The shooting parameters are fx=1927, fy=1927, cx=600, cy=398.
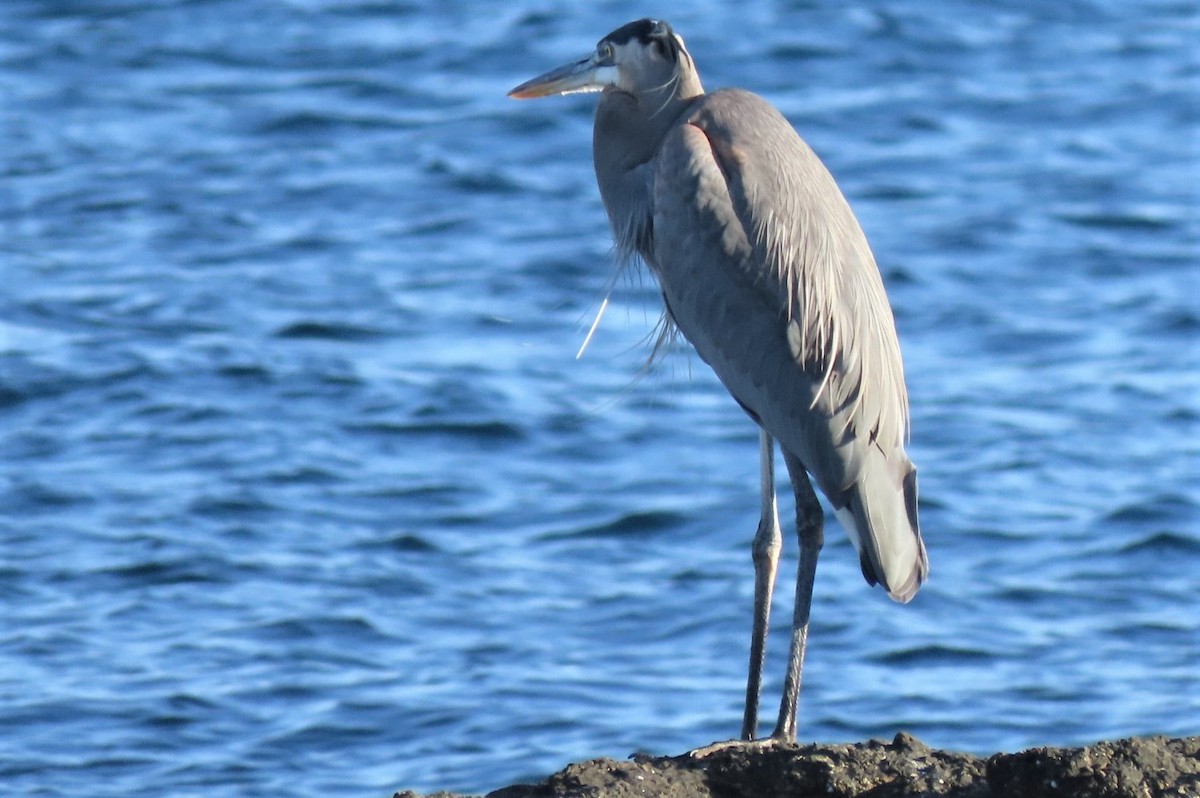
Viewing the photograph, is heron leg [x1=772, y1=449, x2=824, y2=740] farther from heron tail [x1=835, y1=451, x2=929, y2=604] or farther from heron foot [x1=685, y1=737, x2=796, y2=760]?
heron foot [x1=685, y1=737, x2=796, y2=760]

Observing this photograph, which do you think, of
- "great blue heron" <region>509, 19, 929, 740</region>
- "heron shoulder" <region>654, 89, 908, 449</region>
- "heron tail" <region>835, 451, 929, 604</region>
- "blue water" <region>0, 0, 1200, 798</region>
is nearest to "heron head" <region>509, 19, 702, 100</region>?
"great blue heron" <region>509, 19, 929, 740</region>

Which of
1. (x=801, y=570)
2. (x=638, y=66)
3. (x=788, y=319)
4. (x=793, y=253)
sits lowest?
(x=801, y=570)

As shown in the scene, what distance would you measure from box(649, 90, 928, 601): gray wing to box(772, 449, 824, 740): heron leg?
52mm

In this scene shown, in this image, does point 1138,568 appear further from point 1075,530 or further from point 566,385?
point 566,385

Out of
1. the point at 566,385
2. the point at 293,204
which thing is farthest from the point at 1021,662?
the point at 293,204

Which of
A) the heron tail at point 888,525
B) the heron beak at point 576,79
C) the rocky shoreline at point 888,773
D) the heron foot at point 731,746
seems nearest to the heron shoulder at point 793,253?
the heron tail at point 888,525

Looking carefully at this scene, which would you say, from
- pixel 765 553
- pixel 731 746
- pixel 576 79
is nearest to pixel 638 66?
pixel 576 79

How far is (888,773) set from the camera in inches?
169

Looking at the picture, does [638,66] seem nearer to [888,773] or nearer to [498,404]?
[888,773]

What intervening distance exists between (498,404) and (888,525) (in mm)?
5178

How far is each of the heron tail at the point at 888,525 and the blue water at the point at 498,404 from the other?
1494 mm

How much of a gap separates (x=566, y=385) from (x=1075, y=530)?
2.81 meters

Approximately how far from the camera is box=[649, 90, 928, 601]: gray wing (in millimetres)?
5340

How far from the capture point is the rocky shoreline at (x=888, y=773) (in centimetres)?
399
